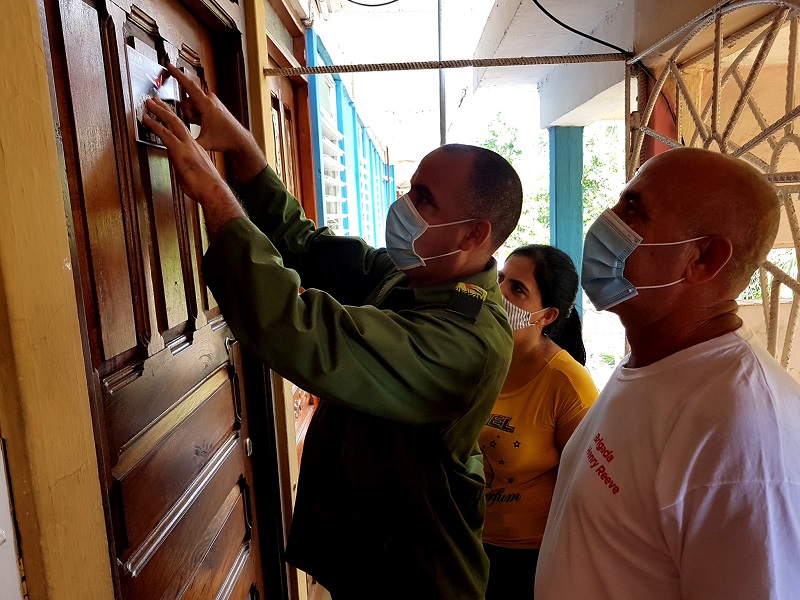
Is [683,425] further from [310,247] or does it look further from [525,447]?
[310,247]

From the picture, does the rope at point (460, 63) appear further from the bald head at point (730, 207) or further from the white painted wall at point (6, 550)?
the white painted wall at point (6, 550)

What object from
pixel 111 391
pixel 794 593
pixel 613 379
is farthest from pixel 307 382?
pixel 794 593

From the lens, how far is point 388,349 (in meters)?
1.00

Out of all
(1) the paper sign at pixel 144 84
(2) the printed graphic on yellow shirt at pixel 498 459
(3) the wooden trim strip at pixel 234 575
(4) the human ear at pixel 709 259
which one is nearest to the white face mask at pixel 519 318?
(2) the printed graphic on yellow shirt at pixel 498 459

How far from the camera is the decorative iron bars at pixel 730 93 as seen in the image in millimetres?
1297

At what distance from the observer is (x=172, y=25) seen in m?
1.20

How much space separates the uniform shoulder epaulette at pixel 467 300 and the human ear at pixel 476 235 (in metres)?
0.14

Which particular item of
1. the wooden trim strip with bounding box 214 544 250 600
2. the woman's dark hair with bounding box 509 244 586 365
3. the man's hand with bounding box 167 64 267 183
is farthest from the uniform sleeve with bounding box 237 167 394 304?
the wooden trim strip with bounding box 214 544 250 600

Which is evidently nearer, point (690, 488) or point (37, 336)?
point (37, 336)

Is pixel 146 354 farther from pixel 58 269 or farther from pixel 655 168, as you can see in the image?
pixel 655 168

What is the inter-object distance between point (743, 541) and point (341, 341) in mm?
668

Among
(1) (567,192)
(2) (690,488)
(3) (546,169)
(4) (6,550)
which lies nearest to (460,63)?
(2) (690,488)

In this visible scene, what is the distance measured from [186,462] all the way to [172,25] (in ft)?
3.22

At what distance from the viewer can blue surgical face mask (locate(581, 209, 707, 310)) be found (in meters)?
1.08
